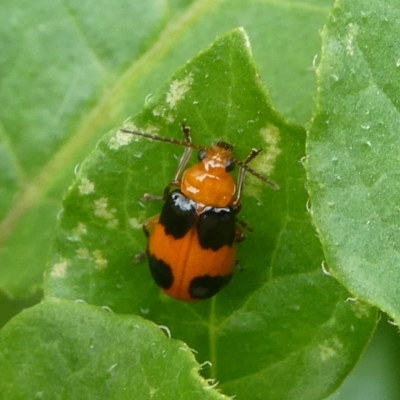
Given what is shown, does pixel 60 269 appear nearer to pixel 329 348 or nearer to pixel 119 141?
pixel 119 141

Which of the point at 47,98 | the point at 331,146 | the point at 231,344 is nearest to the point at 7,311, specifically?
the point at 47,98

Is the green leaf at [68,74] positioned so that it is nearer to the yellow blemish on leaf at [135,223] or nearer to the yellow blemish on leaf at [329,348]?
the yellow blemish on leaf at [135,223]

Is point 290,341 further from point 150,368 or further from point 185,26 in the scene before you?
point 185,26

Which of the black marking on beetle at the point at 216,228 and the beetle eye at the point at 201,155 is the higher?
the beetle eye at the point at 201,155

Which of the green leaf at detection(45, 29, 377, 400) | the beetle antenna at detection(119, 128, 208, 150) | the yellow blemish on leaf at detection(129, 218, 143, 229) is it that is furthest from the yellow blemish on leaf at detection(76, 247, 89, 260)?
the beetle antenna at detection(119, 128, 208, 150)

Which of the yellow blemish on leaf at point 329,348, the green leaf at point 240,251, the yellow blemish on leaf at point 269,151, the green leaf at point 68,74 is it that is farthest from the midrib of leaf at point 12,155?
the yellow blemish on leaf at point 329,348

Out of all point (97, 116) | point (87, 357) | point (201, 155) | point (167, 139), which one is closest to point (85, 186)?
point (167, 139)
